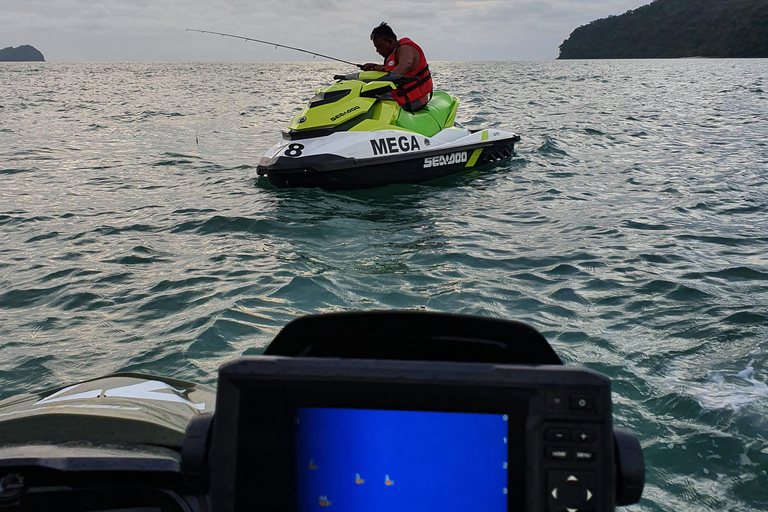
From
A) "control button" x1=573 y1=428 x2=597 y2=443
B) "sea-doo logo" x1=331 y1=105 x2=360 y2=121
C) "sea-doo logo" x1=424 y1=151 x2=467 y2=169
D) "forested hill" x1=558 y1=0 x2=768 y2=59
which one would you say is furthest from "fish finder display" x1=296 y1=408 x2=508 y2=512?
"forested hill" x1=558 y1=0 x2=768 y2=59

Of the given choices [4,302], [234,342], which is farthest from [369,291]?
[4,302]

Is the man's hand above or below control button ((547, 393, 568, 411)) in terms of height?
above

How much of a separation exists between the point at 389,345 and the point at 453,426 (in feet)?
0.73

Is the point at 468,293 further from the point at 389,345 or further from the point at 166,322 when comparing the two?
the point at 389,345

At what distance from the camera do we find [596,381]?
1075 mm

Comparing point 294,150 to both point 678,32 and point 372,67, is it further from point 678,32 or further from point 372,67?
point 678,32

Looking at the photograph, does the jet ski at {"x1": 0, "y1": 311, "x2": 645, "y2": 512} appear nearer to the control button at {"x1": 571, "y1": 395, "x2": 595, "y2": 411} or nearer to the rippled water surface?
the control button at {"x1": 571, "y1": 395, "x2": 595, "y2": 411}

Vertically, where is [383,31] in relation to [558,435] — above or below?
above

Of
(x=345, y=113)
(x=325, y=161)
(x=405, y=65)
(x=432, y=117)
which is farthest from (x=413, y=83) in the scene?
(x=325, y=161)

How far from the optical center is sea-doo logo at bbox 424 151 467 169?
8.24 m

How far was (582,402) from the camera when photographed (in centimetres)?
108

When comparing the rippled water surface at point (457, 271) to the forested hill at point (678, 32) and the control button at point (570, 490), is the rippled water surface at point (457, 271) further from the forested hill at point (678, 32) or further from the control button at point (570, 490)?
the forested hill at point (678, 32)

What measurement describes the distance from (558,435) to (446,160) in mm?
7568

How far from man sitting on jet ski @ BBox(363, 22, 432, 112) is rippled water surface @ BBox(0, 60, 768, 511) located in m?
1.21
